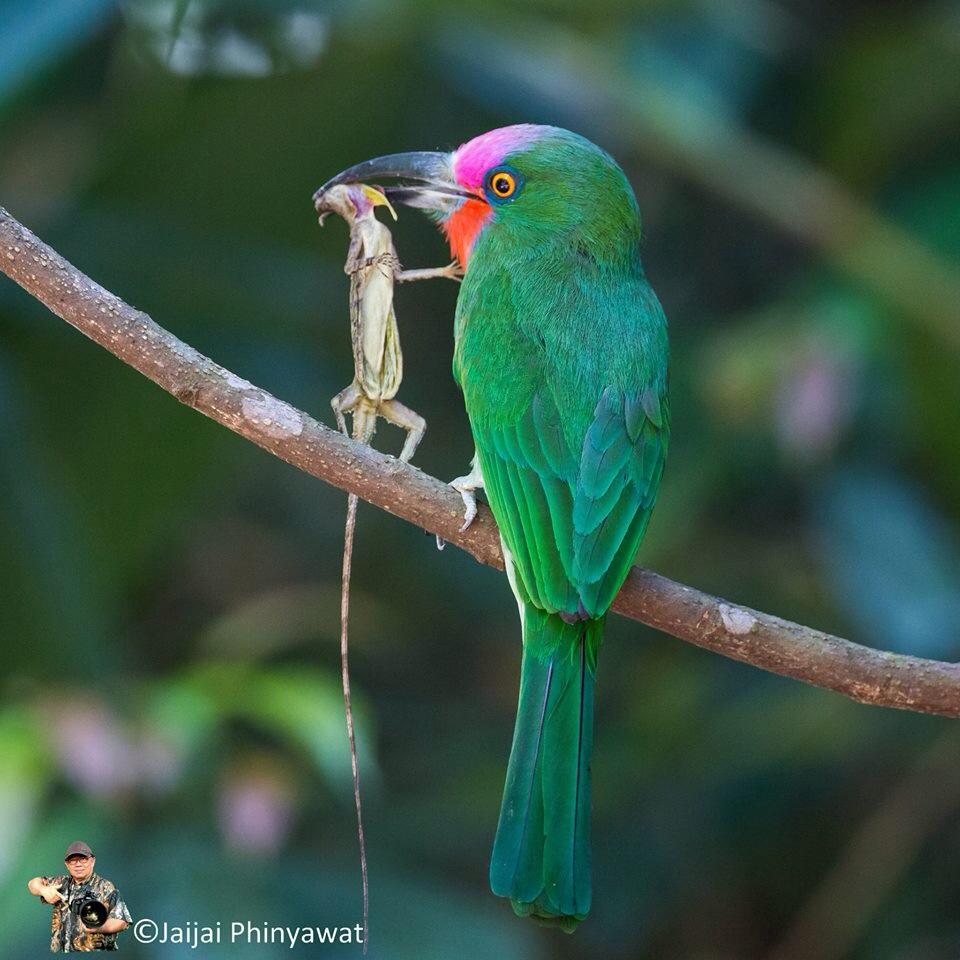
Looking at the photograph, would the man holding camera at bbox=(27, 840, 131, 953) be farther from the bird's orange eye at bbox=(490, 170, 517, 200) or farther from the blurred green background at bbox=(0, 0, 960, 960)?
the bird's orange eye at bbox=(490, 170, 517, 200)

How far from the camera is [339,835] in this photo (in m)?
3.79

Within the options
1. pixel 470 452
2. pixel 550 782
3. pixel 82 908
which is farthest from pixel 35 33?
pixel 550 782

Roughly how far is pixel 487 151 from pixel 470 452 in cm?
165

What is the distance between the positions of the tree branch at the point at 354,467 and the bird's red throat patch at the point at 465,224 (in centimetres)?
73

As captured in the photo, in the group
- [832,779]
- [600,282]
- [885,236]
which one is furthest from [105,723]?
[885,236]

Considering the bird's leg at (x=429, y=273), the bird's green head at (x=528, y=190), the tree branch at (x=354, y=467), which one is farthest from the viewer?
the bird's green head at (x=528, y=190)

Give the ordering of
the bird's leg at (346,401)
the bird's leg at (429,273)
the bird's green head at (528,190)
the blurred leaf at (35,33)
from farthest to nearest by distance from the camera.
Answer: the blurred leaf at (35,33)
the bird's green head at (528,190)
the bird's leg at (429,273)
the bird's leg at (346,401)

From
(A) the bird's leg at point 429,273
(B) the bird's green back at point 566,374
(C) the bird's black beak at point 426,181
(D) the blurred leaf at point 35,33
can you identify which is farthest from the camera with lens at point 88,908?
(D) the blurred leaf at point 35,33

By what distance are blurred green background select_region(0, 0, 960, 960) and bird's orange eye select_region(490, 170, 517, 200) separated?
3.96 feet

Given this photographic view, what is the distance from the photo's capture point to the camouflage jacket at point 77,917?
2.73 m

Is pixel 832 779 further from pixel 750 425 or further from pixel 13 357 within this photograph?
pixel 13 357

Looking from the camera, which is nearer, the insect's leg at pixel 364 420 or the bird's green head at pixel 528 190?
the insect's leg at pixel 364 420

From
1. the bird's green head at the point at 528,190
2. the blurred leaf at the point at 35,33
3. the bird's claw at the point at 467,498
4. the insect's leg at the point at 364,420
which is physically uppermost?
the blurred leaf at the point at 35,33

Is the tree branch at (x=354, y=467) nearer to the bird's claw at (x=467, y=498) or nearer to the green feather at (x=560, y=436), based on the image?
the bird's claw at (x=467, y=498)
